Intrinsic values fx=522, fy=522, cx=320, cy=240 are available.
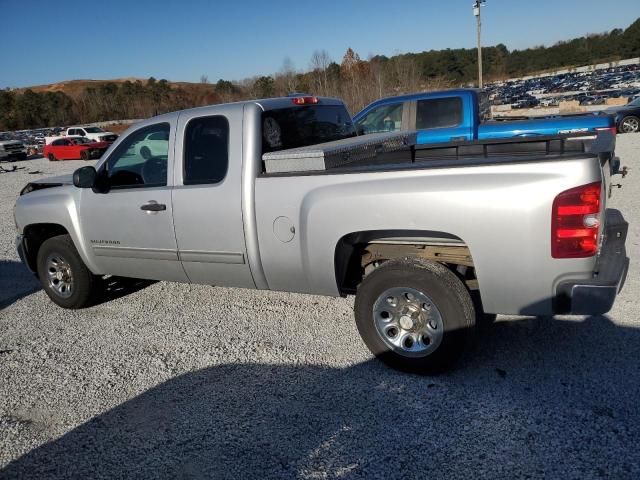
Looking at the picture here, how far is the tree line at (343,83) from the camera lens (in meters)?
34.3

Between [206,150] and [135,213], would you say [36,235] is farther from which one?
[206,150]

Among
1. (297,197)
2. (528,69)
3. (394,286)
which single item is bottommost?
(394,286)

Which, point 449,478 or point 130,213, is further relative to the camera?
point 130,213

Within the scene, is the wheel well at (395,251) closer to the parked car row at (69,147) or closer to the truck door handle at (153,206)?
the truck door handle at (153,206)

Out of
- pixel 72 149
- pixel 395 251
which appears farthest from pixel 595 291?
pixel 72 149

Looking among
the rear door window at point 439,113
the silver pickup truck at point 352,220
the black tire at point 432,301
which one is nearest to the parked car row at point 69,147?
the rear door window at point 439,113

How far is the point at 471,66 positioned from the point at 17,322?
99.3 meters

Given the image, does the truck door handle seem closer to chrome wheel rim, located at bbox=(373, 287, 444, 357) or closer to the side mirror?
the side mirror

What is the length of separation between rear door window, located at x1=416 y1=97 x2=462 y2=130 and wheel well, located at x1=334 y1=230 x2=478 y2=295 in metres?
5.11

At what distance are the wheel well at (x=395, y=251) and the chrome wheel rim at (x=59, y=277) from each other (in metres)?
3.15

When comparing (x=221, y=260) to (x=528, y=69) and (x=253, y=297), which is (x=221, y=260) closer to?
(x=253, y=297)

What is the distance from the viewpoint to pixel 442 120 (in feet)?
27.9

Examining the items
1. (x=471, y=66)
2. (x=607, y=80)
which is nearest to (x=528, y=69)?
(x=471, y=66)

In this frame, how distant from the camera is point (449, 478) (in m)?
2.65
